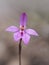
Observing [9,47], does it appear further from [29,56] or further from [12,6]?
[12,6]

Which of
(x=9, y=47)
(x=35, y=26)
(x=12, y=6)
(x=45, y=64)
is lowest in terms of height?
(x=45, y=64)

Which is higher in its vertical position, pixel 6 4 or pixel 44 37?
pixel 6 4

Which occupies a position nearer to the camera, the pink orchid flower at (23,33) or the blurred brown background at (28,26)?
the pink orchid flower at (23,33)

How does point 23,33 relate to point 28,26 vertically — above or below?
below

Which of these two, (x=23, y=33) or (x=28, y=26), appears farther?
(x=28, y=26)

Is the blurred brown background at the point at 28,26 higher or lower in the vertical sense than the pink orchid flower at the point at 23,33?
higher

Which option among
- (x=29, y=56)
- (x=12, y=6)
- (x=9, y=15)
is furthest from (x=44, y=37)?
(x=12, y=6)

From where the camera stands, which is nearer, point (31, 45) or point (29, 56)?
point (29, 56)

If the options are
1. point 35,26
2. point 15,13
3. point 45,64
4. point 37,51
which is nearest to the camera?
point 45,64
